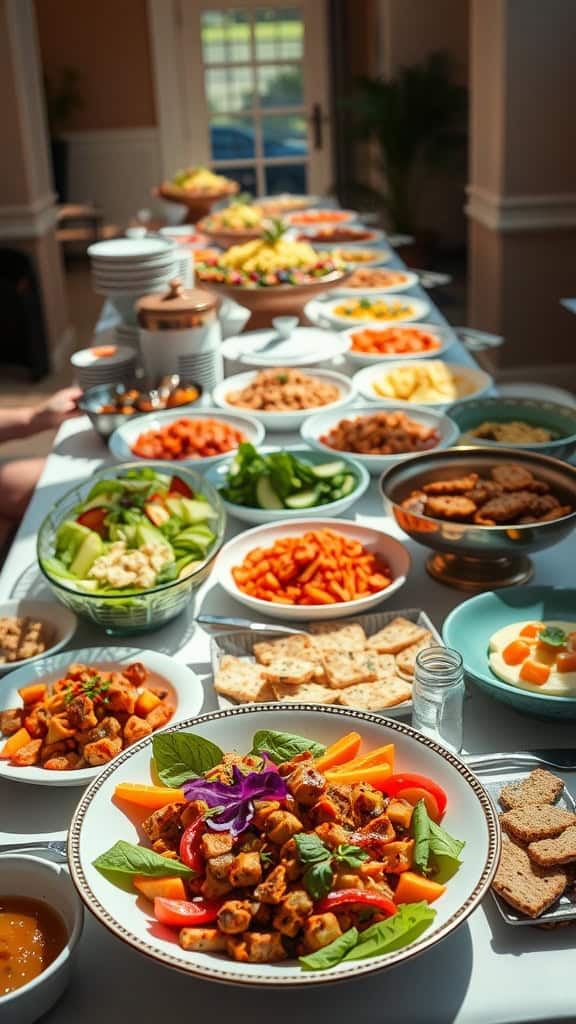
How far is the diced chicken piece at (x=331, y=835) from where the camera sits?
906 mm

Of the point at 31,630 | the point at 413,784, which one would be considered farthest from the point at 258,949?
the point at 31,630

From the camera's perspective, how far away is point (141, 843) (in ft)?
3.25

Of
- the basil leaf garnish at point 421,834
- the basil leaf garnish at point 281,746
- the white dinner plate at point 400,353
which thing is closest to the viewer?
the basil leaf garnish at point 421,834

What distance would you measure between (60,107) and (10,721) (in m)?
8.76

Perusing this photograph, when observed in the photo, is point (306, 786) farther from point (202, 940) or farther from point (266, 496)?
point (266, 496)

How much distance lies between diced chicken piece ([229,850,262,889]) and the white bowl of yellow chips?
1.57m

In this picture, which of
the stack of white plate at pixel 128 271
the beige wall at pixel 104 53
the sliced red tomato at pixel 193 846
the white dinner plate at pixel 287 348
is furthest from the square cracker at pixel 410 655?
the beige wall at pixel 104 53

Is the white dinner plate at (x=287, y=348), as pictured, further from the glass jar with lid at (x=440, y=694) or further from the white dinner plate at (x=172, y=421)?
the glass jar with lid at (x=440, y=694)

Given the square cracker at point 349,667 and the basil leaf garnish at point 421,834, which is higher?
the basil leaf garnish at point 421,834

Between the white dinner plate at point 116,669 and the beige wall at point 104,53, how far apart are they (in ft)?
28.3

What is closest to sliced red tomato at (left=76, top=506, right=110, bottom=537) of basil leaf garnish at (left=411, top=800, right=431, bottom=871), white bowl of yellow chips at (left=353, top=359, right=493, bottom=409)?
basil leaf garnish at (left=411, top=800, right=431, bottom=871)

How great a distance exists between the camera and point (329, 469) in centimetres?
192

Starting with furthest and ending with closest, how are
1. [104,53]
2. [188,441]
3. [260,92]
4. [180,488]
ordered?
[104,53] → [260,92] → [188,441] → [180,488]

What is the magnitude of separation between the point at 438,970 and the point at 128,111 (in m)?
9.26
